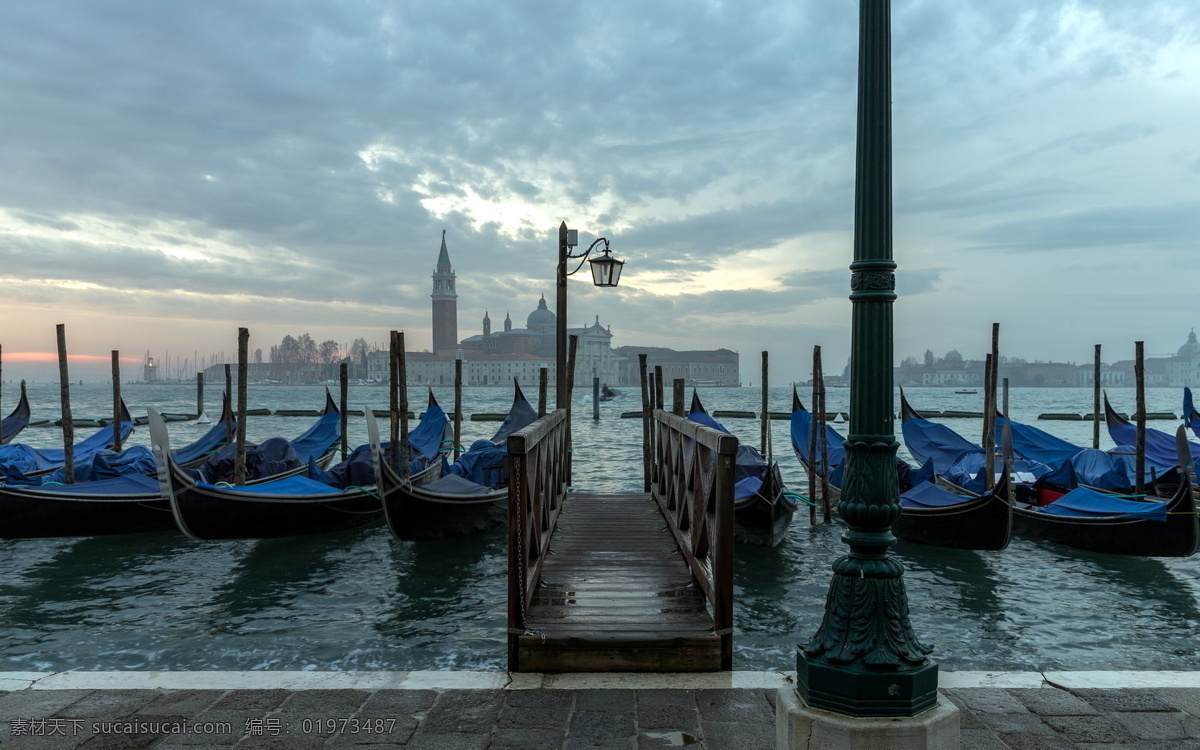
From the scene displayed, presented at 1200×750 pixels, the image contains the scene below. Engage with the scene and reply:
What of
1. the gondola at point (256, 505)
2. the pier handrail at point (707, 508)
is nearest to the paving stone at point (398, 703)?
the pier handrail at point (707, 508)

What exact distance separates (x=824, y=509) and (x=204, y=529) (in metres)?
6.64

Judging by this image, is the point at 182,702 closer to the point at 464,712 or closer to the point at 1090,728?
the point at 464,712

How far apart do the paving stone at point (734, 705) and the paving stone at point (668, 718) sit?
1.6 inches

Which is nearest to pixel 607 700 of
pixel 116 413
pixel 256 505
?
pixel 256 505

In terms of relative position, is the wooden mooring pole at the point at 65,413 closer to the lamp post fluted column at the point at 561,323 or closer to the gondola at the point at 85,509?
the gondola at the point at 85,509

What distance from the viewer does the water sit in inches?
181

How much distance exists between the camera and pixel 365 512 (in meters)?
8.92

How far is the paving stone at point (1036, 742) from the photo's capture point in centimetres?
236

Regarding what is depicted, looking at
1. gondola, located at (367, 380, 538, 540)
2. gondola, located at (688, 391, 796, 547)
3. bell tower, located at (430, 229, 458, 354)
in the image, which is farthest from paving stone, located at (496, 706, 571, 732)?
bell tower, located at (430, 229, 458, 354)

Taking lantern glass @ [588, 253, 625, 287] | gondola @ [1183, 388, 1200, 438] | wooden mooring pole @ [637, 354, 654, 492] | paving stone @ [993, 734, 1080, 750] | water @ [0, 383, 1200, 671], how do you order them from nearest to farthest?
paving stone @ [993, 734, 1080, 750]
water @ [0, 383, 1200, 671]
lantern glass @ [588, 253, 625, 287]
wooden mooring pole @ [637, 354, 654, 492]
gondola @ [1183, 388, 1200, 438]

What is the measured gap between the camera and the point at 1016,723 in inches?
99.4

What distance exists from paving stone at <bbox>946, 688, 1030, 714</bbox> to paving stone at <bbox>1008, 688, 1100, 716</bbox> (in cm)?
3

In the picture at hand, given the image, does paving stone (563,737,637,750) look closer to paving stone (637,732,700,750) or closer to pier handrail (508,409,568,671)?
paving stone (637,732,700,750)

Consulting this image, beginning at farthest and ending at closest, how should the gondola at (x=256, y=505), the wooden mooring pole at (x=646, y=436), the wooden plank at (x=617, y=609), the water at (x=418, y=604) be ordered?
the wooden mooring pole at (x=646, y=436)
the gondola at (x=256, y=505)
the water at (x=418, y=604)
the wooden plank at (x=617, y=609)
